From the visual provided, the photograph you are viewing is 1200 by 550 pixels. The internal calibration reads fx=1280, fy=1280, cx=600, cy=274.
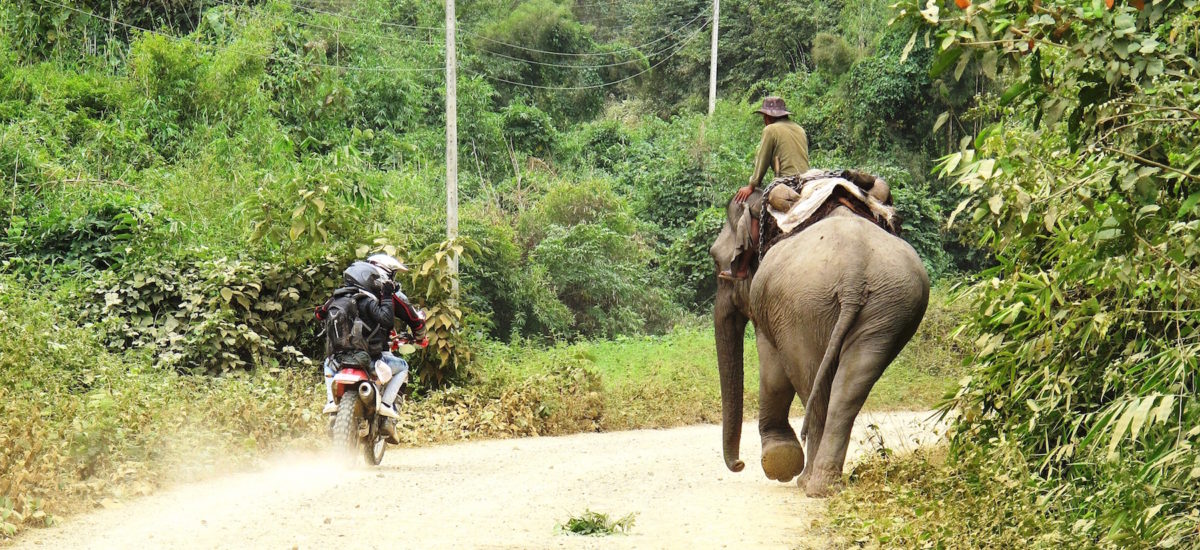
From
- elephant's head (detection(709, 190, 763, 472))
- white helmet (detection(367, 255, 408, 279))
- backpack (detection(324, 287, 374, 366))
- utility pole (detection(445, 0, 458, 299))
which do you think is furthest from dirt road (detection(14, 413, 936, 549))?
utility pole (detection(445, 0, 458, 299))

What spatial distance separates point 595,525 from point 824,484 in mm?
1469

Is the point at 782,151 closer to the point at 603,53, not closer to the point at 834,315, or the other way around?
the point at 834,315

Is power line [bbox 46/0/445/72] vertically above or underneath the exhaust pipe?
underneath

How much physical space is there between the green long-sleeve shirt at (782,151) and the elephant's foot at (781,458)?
2.20 m

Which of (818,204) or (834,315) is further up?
(818,204)

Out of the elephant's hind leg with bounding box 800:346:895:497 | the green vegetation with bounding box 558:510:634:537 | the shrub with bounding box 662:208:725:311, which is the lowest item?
the shrub with bounding box 662:208:725:311

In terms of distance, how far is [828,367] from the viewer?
7.85m

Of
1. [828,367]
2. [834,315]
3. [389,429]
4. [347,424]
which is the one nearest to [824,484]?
[828,367]

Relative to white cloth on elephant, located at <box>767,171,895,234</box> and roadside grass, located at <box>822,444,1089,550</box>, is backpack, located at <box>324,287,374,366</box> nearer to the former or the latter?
white cloth on elephant, located at <box>767,171,895,234</box>

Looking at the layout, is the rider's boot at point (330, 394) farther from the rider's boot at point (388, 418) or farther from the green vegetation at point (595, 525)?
the green vegetation at point (595, 525)

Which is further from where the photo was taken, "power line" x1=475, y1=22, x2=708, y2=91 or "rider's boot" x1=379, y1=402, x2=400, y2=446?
"power line" x1=475, y1=22, x2=708, y2=91

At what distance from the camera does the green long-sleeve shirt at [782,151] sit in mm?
9953

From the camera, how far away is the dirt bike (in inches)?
396

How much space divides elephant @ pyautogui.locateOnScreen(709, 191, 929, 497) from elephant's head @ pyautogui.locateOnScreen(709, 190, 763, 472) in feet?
2.48
